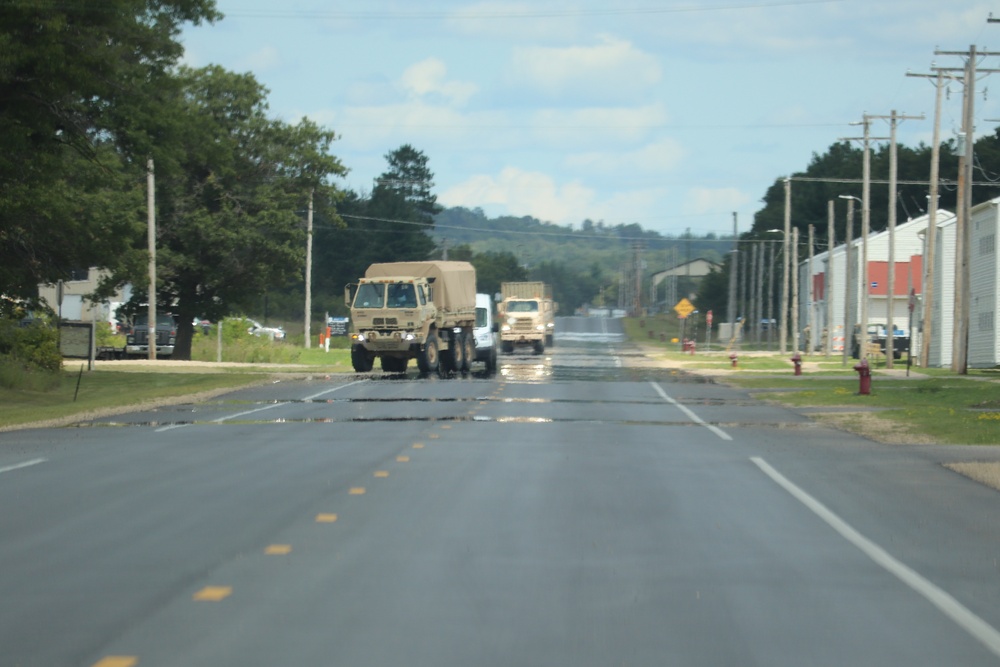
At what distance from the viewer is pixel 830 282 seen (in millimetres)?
70875

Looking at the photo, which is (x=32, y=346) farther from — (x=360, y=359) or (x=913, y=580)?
(x=913, y=580)

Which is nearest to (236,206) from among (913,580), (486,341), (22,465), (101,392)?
(486,341)

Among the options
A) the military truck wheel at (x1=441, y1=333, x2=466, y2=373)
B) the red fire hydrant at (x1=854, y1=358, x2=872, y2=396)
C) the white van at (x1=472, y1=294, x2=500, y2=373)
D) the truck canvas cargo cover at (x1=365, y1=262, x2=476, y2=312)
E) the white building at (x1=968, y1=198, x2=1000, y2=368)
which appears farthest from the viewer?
the white building at (x1=968, y1=198, x2=1000, y2=368)

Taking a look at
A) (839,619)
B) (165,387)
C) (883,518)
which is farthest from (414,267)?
(839,619)

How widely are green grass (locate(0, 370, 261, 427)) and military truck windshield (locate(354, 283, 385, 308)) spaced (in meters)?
3.57

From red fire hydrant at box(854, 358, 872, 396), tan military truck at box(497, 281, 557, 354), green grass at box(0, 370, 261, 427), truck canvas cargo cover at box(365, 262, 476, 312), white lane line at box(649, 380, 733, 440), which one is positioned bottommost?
green grass at box(0, 370, 261, 427)

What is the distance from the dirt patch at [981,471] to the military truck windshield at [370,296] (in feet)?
76.7

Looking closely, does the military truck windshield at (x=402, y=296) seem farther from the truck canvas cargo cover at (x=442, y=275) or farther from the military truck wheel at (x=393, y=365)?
the military truck wheel at (x=393, y=365)

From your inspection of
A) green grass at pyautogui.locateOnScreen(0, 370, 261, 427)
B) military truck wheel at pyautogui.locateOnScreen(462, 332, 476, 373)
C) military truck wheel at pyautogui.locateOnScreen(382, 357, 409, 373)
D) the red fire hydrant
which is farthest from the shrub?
the red fire hydrant

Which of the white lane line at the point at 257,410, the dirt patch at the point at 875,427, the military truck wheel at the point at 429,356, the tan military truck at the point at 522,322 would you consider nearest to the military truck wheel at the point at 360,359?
the military truck wheel at the point at 429,356

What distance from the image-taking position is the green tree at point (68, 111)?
992 inches

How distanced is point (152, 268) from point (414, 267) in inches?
546

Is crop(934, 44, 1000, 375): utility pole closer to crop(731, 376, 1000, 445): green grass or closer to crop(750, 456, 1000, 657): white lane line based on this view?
crop(731, 376, 1000, 445): green grass

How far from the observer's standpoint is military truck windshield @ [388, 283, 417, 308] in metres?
37.2
